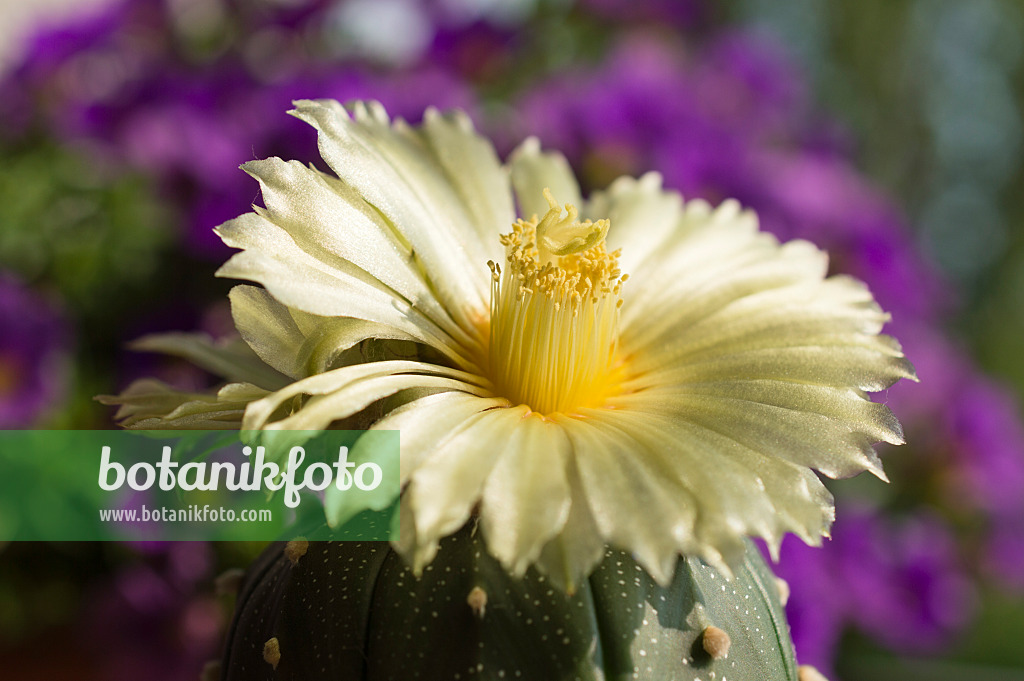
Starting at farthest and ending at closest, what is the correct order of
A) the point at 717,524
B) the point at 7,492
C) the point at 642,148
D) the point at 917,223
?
the point at 917,223 → the point at 642,148 → the point at 7,492 → the point at 717,524

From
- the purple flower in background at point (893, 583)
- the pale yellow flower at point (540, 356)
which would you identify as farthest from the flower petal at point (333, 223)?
the purple flower in background at point (893, 583)

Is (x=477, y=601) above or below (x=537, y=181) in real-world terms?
below

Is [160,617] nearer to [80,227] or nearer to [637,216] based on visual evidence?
[80,227]

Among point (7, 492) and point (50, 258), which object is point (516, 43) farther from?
point (7, 492)

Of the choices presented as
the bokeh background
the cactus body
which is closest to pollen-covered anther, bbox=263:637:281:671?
the cactus body

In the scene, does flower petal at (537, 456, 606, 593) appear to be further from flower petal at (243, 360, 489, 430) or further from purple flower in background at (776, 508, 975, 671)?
purple flower in background at (776, 508, 975, 671)

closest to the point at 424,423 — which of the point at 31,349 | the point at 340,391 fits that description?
the point at 340,391

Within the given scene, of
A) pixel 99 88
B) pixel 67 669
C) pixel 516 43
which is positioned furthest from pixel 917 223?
pixel 67 669
